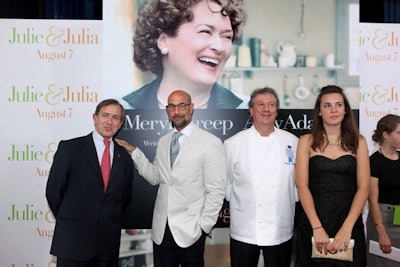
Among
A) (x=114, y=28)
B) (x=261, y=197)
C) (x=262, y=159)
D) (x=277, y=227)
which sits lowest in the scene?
(x=277, y=227)

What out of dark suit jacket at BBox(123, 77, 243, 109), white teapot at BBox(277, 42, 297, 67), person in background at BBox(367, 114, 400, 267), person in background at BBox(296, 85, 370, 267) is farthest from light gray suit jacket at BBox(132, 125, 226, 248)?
white teapot at BBox(277, 42, 297, 67)

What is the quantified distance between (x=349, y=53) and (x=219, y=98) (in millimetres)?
1164

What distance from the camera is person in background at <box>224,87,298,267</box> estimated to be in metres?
2.75

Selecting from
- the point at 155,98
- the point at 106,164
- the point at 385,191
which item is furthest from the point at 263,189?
the point at 155,98

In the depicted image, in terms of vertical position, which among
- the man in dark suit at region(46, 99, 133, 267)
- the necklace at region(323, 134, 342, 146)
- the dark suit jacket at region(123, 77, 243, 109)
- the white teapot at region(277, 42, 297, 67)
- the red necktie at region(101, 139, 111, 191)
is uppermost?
the white teapot at region(277, 42, 297, 67)

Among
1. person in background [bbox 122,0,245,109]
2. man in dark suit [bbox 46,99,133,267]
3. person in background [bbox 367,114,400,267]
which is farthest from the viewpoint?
person in background [bbox 122,0,245,109]

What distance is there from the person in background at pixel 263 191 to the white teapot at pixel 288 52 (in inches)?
34.0

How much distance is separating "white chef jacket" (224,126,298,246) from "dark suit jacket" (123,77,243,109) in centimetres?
82

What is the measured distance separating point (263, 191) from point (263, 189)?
1 cm

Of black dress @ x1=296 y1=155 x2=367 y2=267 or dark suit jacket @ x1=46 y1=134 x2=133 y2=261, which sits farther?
dark suit jacket @ x1=46 y1=134 x2=133 y2=261

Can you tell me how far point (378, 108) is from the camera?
12.2 feet

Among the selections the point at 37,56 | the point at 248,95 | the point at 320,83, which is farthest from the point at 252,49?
the point at 37,56

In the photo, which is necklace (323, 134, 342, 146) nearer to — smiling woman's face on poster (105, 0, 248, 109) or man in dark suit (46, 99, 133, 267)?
smiling woman's face on poster (105, 0, 248, 109)

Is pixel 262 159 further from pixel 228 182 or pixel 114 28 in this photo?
pixel 114 28
